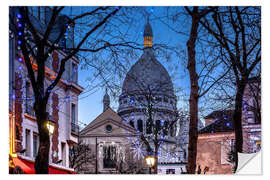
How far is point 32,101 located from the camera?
7.08 metres

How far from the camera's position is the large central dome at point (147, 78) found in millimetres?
7270

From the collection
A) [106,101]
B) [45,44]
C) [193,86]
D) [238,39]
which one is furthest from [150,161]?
[45,44]

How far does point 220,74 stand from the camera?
Answer: 7.33 m

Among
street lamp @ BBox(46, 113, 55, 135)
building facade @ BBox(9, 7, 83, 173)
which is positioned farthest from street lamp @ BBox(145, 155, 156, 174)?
street lamp @ BBox(46, 113, 55, 135)

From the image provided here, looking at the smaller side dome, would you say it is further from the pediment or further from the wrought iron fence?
the wrought iron fence

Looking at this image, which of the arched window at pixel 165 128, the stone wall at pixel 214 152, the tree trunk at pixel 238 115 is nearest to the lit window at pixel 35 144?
the arched window at pixel 165 128

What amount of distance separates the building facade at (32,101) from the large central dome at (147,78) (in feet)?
2.33

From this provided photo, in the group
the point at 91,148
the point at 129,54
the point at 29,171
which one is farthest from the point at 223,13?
the point at 29,171

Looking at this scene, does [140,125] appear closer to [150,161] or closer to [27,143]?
[150,161]

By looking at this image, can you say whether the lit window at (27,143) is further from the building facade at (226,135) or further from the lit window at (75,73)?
Result: the building facade at (226,135)

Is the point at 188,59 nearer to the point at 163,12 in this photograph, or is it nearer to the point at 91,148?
the point at 163,12

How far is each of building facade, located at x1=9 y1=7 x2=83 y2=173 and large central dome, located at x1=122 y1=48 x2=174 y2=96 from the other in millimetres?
712

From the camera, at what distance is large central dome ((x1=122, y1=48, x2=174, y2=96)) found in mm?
7270
